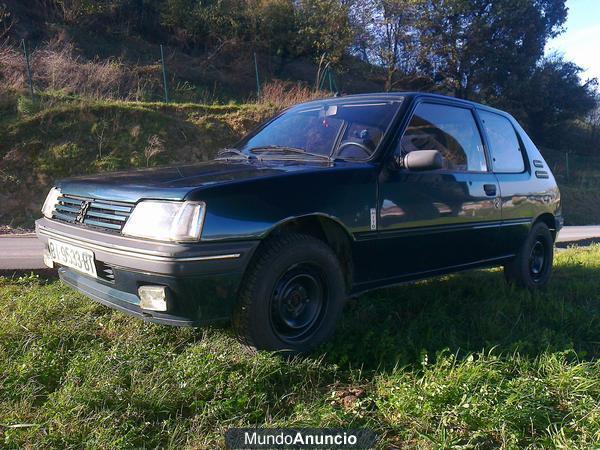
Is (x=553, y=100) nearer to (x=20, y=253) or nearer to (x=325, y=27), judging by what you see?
(x=325, y=27)

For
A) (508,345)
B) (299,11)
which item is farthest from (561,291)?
(299,11)

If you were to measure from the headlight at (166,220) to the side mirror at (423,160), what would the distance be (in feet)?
4.81

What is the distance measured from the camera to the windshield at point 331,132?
3414 mm

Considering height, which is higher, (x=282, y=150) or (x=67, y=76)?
(x=67, y=76)

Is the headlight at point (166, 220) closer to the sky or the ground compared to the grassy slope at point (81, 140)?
closer to the ground

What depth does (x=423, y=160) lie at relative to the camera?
3229 mm

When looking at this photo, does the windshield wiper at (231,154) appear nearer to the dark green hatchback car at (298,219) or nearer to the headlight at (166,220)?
the dark green hatchback car at (298,219)

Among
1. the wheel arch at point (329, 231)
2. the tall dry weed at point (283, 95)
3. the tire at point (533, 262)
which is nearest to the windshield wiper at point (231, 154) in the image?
the wheel arch at point (329, 231)

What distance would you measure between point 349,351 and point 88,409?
143 centimetres

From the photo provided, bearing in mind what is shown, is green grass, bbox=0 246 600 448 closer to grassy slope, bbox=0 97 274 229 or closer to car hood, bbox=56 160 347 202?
car hood, bbox=56 160 347 202

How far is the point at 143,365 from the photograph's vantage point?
8.75 ft

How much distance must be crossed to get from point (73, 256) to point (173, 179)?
0.78 m

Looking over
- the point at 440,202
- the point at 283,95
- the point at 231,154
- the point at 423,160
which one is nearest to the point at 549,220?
the point at 440,202

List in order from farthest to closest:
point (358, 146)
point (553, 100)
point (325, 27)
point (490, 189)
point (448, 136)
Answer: point (553, 100) < point (325, 27) < point (490, 189) < point (448, 136) < point (358, 146)
